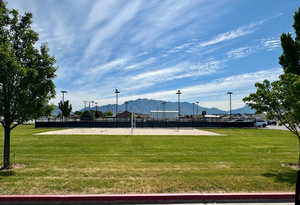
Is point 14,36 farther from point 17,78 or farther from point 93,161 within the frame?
point 93,161

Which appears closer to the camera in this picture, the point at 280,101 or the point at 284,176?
the point at 284,176

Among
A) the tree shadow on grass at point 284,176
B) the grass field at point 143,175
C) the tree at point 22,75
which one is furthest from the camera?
the tree at point 22,75

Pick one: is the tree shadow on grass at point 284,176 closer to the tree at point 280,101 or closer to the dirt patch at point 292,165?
the dirt patch at point 292,165

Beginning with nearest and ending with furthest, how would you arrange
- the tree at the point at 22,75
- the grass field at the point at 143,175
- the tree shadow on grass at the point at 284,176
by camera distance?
the grass field at the point at 143,175, the tree shadow on grass at the point at 284,176, the tree at the point at 22,75

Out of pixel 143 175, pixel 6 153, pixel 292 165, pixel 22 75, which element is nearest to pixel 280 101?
pixel 292 165

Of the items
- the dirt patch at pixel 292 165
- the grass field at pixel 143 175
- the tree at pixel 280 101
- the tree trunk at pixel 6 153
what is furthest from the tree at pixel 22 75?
the dirt patch at pixel 292 165

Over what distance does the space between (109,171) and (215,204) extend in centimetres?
414

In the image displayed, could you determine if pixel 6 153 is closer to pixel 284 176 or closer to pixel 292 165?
pixel 284 176

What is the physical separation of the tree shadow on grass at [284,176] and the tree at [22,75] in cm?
876

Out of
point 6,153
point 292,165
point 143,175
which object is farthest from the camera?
point 292,165

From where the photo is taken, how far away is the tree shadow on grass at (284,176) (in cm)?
769

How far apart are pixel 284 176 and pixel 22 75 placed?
32.3ft

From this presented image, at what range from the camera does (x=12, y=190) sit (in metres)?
6.48

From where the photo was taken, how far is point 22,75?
8633 mm
